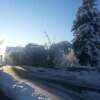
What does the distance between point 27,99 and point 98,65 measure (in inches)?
1409

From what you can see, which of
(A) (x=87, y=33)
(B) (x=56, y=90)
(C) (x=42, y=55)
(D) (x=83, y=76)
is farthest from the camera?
(C) (x=42, y=55)

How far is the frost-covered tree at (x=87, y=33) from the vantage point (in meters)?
49.0

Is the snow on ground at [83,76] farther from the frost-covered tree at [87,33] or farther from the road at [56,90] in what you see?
the road at [56,90]

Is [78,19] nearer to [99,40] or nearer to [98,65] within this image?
[99,40]

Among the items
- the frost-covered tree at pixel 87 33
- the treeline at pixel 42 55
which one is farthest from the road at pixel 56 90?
the treeline at pixel 42 55

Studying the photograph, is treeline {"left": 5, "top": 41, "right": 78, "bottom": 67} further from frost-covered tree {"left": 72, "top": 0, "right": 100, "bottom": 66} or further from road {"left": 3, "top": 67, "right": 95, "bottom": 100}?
road {"left": 3, "top": 67, "right": 95, "bottom": 100}

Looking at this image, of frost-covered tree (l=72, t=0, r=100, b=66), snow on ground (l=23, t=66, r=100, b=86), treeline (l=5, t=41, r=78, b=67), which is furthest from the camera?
treeline (l=5, t=41, r=78, b=67)

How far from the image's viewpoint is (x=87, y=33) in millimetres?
49906

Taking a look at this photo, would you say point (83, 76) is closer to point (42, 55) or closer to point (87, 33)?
point (87, 33)

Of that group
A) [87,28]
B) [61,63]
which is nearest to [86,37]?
[87,28]

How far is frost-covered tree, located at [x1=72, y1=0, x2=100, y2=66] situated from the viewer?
161 ft

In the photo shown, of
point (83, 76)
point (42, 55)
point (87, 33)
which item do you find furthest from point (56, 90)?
point (42, 55)

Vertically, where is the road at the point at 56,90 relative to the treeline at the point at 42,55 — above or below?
below

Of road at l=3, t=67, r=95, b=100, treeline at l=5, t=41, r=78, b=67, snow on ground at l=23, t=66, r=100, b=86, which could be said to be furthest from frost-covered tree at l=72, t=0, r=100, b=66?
road at l=3, t=67, r=95, b=100
